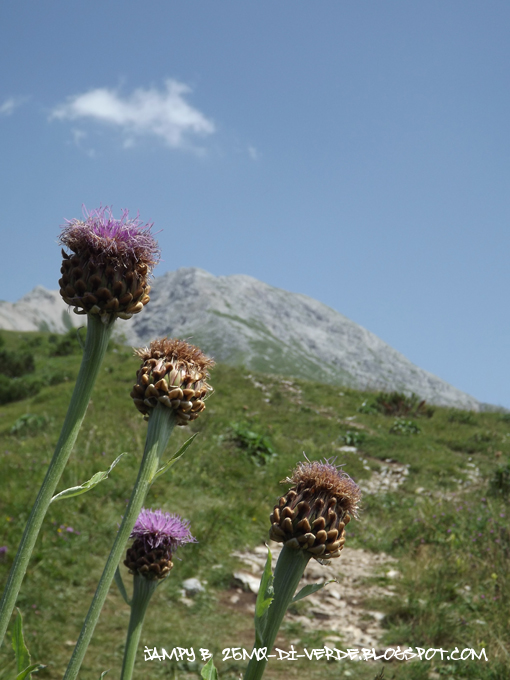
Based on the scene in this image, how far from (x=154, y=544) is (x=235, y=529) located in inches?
227

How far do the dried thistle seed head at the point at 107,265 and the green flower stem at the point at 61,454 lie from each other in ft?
0.23

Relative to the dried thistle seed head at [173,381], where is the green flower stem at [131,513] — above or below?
below

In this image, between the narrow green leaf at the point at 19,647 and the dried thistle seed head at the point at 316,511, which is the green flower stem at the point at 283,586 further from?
the narrow green leaf at the point at 19,647

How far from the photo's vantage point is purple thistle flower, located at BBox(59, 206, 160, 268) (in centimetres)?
193

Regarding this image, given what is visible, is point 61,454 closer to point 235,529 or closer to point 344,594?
point 344,594

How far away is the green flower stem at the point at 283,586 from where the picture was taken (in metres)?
1.54

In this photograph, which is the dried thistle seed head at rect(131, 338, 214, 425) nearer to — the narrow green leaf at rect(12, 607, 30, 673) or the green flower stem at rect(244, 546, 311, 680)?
the green flower stem at rect(244, 546, 311, 680)

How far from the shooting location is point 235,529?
318 inches

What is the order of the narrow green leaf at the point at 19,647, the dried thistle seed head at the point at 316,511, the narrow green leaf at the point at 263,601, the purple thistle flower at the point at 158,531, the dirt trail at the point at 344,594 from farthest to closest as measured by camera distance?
the dirt trail at the point at 344,594 < the purple thistle flower at the point at 158,531 < the dried thistle seed head at the point at 316,511 < the narrow green leaf at the point at 19,647 < the narrow green leaf at the point at 263,601

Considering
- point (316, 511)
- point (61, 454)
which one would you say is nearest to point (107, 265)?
point (61, 454)

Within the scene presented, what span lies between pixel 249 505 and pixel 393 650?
375 cm

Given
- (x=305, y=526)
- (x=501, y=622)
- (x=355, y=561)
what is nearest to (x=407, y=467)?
(x=355, y=561)

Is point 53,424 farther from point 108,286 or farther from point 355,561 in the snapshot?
point 108,286

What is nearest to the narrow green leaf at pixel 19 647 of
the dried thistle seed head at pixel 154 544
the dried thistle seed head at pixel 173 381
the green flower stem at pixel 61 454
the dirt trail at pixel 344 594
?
the green flower stem at pixel 61 454
